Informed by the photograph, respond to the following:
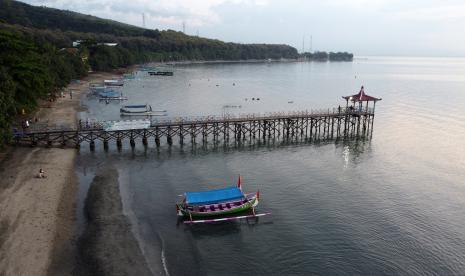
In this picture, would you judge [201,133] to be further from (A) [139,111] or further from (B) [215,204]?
(B) [215,204]

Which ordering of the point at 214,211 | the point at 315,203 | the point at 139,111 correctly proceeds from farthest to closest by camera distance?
the point at 139,111 < the point at 315,203 < the point at 214,211

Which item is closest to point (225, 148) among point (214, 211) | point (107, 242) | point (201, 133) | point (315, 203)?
Answer: point (201, 133)

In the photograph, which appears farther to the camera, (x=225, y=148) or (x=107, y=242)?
(x=225, y=148)

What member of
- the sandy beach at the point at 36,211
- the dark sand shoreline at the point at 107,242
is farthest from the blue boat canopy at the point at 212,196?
the sandy beach at the point at 36,211

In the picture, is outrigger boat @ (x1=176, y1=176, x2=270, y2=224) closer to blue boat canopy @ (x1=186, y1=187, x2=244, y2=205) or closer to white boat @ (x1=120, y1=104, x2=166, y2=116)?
blue boat canopy @ (x1=186, y1=187, x2=244, y2=205)

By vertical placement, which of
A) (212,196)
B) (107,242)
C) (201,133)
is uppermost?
(212,196)

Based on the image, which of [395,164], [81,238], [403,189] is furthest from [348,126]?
[81,238]
